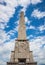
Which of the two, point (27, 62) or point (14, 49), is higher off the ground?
point (14, 49)

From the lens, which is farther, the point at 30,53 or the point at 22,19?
the point at 22,19

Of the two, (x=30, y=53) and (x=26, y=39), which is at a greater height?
(x=26, y=39)

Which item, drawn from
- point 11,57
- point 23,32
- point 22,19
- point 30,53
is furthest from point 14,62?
point 22,19

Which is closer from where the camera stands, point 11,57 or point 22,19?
point 11,57

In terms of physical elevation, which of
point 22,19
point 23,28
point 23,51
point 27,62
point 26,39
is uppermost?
point 22,19

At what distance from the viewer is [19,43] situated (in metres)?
25.1

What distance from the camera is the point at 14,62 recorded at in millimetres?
24016

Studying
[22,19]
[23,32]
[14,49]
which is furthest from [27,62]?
[22,19]

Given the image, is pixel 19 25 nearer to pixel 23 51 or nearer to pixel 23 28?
pixel 23 28

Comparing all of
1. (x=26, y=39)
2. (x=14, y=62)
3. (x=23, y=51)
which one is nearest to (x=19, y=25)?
(x=26, y=39)

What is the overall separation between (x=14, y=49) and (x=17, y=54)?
0.96 metres

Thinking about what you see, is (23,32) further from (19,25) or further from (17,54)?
(17,54)

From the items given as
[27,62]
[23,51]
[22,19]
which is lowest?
[27,62]

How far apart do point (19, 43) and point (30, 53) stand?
233 centimetres
